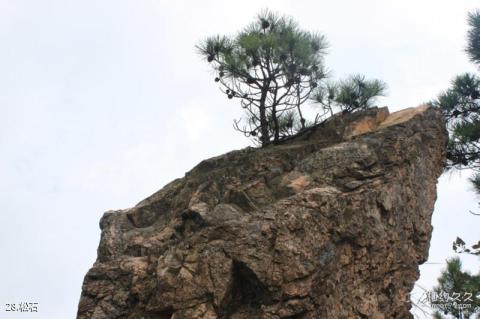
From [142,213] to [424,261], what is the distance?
4044 mm

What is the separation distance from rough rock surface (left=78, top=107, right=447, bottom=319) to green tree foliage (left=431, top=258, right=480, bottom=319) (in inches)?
62.3

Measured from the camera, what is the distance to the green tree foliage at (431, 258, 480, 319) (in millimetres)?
8984

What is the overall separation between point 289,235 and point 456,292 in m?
4.21

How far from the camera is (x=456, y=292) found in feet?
31.0

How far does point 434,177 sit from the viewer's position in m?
8.59

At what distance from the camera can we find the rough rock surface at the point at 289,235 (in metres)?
6.46

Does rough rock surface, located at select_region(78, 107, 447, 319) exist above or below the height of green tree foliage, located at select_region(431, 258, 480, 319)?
above

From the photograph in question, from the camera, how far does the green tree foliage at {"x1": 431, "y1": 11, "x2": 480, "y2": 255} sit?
9938 millimetres

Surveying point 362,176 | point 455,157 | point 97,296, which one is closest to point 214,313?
point 97,296

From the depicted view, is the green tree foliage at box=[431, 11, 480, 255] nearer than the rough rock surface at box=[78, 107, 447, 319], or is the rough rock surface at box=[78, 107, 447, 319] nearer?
the rough rock surface at box=[78, 107, 447, 319]

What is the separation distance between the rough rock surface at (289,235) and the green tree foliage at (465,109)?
1300 millimetres

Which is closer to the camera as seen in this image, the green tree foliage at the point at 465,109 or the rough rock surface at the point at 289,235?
the rough rock surface at the point at 289,235

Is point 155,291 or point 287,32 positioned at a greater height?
point 287,32

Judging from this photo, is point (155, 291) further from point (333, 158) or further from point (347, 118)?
point (347, 118)
